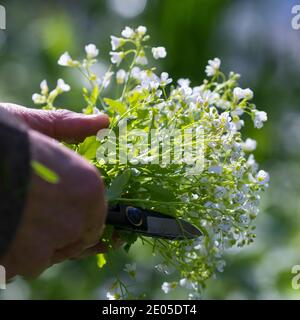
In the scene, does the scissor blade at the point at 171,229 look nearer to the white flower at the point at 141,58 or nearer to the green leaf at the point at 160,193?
the green leaf at the point at 160,193

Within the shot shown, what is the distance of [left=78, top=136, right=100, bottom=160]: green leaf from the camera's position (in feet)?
3.64

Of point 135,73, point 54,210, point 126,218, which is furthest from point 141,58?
point 54,210

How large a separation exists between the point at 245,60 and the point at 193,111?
2013 millimetres

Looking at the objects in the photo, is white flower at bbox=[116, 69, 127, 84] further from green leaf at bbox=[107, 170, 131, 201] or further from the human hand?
the human hand

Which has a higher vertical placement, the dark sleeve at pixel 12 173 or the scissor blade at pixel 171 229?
the dark sleeve at pixel 12 173

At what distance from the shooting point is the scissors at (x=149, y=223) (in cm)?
106

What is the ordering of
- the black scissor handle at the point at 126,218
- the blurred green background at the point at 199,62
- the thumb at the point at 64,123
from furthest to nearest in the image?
the blurred green background at the point at 199,62 → the thumb at the point at 64,123 → the black scissor handle at the point at 126,218

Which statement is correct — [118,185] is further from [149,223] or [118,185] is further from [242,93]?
[242,93]

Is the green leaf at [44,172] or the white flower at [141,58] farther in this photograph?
the white flower at [141,58]

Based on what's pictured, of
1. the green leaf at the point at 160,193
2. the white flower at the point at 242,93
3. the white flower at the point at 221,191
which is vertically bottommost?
the green leaf at the point at 160,193

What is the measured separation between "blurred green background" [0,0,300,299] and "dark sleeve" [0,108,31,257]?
5.34ft

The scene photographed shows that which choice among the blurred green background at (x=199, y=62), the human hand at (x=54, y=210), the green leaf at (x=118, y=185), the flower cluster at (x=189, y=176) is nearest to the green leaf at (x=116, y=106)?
the flower cluster at (x=189, y=176)

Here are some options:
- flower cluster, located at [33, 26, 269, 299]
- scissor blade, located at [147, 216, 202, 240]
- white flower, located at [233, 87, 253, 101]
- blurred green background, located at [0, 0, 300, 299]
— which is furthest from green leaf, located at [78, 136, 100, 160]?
blurred green background, located at [0, 0, 300, 299]

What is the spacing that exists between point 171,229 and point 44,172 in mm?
350
